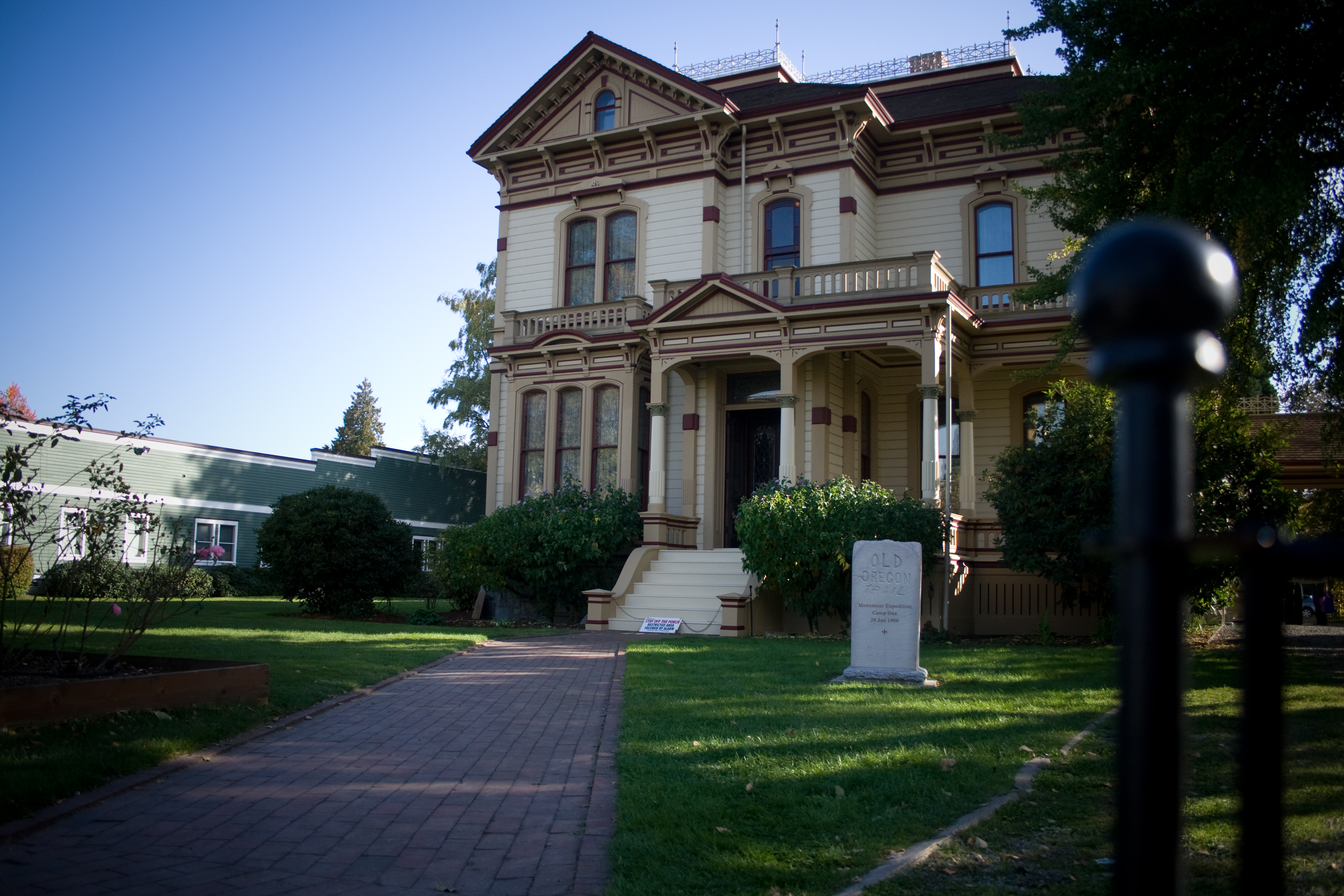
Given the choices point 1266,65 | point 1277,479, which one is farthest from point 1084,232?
point 1277,479

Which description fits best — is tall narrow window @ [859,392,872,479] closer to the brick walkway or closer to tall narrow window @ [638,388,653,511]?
tall narrow window @ [638,388,653,511]

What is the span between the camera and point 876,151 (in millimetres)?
24578

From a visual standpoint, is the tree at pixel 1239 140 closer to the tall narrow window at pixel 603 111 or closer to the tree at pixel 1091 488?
the tree at pixel 1091 488

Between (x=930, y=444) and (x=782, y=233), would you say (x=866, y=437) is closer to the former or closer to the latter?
(x=930, y=444)

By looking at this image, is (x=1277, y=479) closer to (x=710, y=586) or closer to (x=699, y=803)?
(x=710, y=586)

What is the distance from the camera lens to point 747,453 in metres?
24.0

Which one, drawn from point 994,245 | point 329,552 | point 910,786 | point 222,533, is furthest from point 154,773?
point 222,533

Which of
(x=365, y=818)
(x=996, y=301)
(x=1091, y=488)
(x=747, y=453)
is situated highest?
(x=996, y=301)

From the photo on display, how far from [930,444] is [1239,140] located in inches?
380

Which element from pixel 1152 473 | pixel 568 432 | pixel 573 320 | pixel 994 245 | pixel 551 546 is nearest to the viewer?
pixel 1152 473

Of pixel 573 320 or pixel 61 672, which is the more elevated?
pixel 573 320

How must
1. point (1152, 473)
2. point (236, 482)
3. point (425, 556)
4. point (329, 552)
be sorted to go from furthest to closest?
point (236, 482) → point (425, 556) → point (329, 552) → point (1152, 473)

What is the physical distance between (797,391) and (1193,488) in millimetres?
8265

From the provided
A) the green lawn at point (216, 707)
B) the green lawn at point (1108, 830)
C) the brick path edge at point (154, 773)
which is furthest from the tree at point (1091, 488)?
the brick path edge at point (154, 773)
